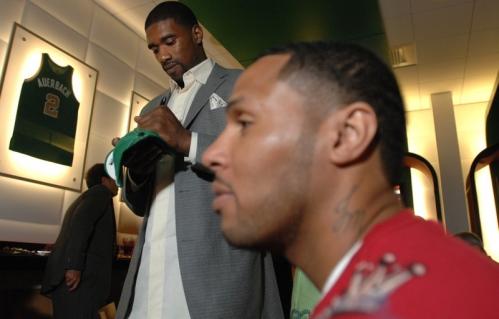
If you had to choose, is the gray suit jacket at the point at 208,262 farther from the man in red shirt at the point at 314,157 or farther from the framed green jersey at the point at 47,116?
the framed green jersey at the point at 47,116

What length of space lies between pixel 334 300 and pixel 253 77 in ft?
1.27

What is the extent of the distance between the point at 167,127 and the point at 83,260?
180cm

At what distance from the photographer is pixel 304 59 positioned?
0.58 metres

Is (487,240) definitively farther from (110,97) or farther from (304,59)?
(304,59)

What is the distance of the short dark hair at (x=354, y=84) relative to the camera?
535mm

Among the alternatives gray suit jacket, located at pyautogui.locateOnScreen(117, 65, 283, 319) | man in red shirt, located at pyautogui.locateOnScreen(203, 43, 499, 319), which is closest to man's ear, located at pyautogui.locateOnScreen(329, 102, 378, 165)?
man in red shirt, located at pyautogui.locateOnScreen(203, 43, 499, 319)

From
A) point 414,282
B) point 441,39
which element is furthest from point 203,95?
point 441,39

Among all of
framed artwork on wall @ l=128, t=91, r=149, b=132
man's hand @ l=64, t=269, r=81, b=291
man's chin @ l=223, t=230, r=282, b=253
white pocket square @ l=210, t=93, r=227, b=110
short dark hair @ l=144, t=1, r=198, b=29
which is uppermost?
framed artwork on wall @ l=128, t=91, r=149, b=132

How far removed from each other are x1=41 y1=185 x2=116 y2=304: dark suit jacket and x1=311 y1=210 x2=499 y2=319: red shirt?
2.40 metres

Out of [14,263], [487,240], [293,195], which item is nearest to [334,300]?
[293,195]

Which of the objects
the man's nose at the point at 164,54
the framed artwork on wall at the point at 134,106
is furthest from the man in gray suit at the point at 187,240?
the framed artwork on wall at the point at 134,106

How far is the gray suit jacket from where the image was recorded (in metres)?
0.98

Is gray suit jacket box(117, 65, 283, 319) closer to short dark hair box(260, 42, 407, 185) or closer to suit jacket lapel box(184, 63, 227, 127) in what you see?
suit jacket lapel box(184, 63, 227, 127)

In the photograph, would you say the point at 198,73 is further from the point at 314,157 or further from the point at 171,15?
the point at 314,157
